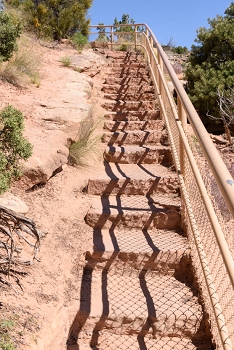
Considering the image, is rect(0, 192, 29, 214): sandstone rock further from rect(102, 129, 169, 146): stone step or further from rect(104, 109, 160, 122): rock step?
rect(104, 109, 160, 122): rock step

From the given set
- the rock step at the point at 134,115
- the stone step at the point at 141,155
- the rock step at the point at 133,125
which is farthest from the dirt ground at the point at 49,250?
the rock step at the point at 134,115

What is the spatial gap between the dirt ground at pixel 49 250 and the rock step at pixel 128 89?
2337mm

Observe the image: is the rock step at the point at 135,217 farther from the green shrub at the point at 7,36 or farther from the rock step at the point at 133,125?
the green shrub at the point at 7,36

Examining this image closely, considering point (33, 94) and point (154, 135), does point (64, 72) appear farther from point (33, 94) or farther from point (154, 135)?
point (154, 135)

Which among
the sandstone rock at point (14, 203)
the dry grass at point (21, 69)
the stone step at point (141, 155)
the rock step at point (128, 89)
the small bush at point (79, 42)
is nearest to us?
the sandstone rock at point (14, 203)

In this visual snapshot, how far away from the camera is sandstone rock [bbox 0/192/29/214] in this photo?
11.1 feet

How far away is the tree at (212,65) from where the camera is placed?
10.4 m

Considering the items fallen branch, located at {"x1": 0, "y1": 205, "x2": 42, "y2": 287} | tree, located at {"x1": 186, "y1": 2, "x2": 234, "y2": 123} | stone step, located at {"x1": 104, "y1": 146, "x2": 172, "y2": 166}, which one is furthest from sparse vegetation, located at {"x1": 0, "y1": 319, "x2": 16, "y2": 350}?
tree, located at {"x1": 186, "y1": 2, "x2": 234, "y2": 123}

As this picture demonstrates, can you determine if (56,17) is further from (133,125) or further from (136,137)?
(136,137)

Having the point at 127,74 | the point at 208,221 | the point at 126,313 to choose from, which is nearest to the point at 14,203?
the point at 126,313

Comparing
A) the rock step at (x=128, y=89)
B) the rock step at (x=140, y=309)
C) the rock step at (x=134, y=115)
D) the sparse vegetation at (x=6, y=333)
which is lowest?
the rock step at (x=140, y=309)

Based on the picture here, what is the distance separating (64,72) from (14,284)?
579 cm

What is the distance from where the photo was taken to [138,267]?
351 centimetres

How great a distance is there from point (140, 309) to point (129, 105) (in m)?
4.55
